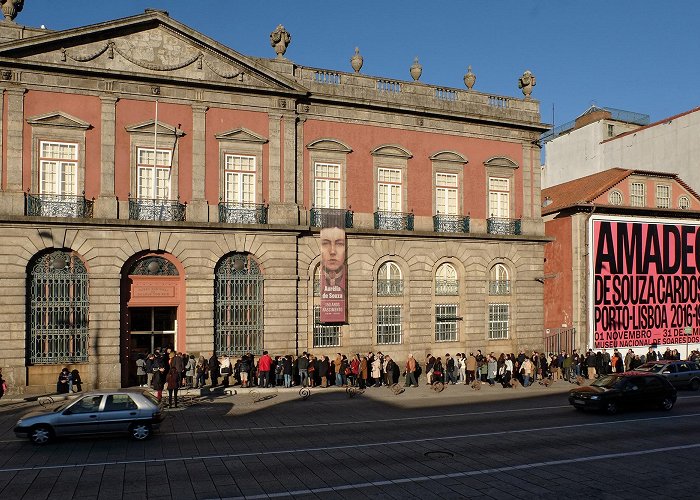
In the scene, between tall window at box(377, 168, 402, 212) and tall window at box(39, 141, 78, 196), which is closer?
tall window at box(39, 141, 78, 196)

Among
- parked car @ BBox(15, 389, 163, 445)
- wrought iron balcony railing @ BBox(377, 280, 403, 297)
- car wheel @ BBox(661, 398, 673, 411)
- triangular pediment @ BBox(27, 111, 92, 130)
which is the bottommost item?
car wheel @ BBox(661, 398, 673, 411)

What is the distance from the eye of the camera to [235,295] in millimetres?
30578

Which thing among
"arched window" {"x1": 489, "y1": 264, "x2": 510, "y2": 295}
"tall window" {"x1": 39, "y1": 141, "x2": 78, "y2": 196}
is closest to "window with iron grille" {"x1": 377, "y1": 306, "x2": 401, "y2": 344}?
"arched window" {"x1": 489, "y1": 264, "x2": 510, "y2": 295}

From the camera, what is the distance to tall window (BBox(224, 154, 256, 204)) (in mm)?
30938

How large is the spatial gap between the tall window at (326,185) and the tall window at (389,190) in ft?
7.79

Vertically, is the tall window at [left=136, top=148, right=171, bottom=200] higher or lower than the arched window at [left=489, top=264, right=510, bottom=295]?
higher

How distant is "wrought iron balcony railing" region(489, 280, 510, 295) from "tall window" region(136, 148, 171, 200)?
1804cm

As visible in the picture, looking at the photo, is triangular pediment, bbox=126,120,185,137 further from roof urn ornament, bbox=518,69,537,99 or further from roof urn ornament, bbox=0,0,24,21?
roof urn ornament, bbox=518,69,537,99

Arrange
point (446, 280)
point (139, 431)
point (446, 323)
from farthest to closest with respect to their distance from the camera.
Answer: point (446, 280)
point (446, 323)
point (139, 431)

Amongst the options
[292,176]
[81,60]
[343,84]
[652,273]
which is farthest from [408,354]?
[81,60]

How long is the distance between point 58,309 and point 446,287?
754 inches

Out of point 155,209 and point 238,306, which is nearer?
point 155,209

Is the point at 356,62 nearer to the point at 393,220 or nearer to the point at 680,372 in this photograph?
the point at 393,220

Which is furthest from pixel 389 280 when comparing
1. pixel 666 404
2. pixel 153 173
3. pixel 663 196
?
pixel 663 196
